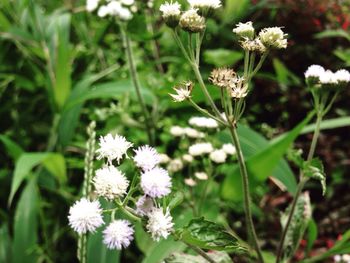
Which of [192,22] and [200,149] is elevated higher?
[192,22]

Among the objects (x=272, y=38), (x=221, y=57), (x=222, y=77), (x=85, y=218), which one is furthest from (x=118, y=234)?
(x=221, y=57)

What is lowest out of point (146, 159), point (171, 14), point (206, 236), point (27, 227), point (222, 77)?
point (27, 227)

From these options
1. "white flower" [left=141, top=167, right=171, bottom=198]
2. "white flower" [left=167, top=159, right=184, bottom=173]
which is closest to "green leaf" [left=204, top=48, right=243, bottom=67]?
"white flower" [left=167, top=159, right=184, bottom=173]

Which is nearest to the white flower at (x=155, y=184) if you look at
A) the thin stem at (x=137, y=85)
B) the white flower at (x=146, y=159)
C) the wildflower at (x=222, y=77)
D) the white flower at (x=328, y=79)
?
the white flower at (x=146, y=159)

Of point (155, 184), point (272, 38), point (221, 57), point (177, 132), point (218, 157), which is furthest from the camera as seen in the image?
point (221, 57)

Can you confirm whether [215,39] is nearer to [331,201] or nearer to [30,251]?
[331,201]

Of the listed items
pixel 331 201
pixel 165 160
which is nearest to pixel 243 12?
pixel 331 201

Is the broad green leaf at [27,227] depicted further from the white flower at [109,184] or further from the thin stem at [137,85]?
the white flower at [109,184]

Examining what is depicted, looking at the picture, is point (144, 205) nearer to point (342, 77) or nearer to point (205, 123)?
point (342, 77)
